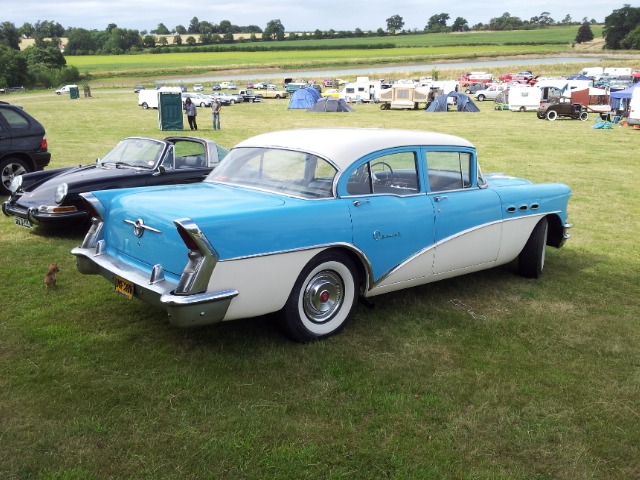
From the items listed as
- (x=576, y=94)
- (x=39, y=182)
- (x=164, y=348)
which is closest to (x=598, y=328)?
(x=164, y=348)

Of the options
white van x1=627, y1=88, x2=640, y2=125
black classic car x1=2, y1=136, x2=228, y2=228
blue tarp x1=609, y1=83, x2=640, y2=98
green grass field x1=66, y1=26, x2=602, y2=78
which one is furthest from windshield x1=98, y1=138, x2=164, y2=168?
green grass field x1=66, y1=26, x2=602, y2=78

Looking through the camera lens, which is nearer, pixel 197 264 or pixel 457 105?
pixel 197 264

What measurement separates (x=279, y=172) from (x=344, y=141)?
1.98 feet

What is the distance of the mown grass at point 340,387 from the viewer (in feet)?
10.2

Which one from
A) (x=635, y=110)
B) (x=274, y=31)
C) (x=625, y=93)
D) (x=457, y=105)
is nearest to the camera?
(x=635, y=110)

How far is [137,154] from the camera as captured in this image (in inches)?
321

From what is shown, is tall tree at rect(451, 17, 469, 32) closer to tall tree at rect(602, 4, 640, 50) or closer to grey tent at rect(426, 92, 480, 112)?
tall tree at rect(602, 4, 640, 50)

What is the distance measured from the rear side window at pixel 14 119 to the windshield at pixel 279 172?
6.31 m

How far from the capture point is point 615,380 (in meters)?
4.10

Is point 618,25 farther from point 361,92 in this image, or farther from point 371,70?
point 361,92

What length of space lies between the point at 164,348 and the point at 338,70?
96370mm

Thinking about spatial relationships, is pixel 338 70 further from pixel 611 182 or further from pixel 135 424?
pixel 135 424

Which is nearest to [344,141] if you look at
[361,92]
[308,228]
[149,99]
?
[308,228]

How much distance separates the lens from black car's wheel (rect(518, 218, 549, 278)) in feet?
20.4
